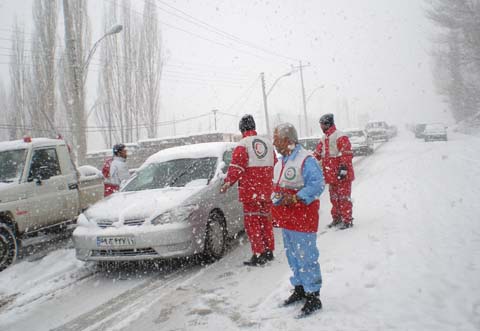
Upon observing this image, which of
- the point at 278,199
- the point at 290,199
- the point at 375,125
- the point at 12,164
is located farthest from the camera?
the point at 375,125

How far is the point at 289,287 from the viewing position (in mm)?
3926

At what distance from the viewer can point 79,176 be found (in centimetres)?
756

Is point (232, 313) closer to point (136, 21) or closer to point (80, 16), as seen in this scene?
point (80, 16)

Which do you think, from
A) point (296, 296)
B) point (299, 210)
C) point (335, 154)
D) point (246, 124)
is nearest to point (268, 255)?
point (296, 296)

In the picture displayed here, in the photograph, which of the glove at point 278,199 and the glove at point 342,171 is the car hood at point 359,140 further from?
the glove at point 278,199

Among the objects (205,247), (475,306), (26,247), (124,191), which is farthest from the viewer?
(26,247)

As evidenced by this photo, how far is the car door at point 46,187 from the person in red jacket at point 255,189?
140 inches

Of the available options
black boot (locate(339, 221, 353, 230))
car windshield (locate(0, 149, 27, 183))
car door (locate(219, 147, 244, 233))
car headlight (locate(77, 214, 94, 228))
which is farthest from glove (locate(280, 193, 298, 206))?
car windshield (locate(0, 149, 27, 183))

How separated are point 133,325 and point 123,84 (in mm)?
27391

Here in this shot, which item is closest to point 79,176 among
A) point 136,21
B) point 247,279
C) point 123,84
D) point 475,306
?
point 247,279

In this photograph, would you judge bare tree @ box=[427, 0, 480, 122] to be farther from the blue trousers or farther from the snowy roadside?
the blue trousers

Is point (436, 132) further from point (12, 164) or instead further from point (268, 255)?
point (12, 164)

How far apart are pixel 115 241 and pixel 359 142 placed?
19.8 metres

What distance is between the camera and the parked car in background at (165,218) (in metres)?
4.72
